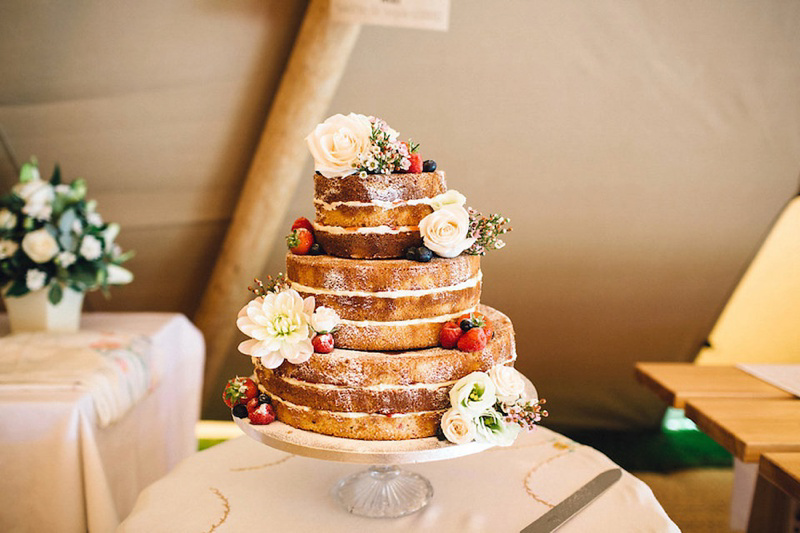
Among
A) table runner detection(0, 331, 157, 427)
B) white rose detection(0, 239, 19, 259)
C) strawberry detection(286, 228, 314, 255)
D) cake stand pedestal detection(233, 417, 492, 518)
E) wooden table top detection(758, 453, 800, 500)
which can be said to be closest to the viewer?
cake stand pedestal detection(233, 417, 492, 518)

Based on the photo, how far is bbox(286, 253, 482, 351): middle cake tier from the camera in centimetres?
133

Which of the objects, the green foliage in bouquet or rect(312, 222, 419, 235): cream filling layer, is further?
the green foliage in bouquet

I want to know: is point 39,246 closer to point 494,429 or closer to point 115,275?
point 115,275

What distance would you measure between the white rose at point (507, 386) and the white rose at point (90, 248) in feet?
5.61

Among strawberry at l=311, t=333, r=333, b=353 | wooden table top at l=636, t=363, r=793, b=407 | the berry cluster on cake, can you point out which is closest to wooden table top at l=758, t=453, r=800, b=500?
wooden table top at l=636, t=363, r=793, b=407

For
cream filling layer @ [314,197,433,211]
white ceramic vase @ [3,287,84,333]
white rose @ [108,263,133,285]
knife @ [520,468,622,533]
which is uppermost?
cream filling layer @ [314,197,433,211]

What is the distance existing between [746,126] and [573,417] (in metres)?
1.78

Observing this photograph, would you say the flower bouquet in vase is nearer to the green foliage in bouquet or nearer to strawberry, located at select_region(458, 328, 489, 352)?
the green foliage in bouquet

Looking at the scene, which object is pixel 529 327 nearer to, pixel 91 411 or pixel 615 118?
pixel 615 118

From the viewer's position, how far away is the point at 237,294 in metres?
3.04

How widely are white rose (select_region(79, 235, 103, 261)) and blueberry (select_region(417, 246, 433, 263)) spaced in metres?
1.53

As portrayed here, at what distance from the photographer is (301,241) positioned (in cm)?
144

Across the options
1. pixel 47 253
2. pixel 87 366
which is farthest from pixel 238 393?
pixel 47 253

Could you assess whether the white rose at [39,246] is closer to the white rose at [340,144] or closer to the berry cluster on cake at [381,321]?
the berry cluster on cake at [381,321]
